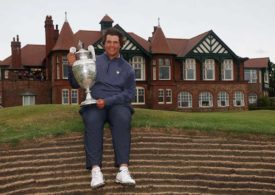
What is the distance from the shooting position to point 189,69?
3969 cm

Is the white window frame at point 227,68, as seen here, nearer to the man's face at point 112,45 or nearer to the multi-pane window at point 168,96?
the multi-pane window at point 168,96

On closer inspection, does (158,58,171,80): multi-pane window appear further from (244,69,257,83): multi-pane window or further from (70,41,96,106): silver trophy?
(70,41,96,106): silver trophy

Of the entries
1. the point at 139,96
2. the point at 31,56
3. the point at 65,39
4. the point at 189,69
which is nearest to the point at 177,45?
the point at 189,69

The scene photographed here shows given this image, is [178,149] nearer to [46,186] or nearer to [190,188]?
[190,188]

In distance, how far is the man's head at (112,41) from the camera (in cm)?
714

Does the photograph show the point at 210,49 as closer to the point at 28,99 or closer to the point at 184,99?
the point at 184,99

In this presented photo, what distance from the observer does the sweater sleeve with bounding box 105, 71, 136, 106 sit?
6887 millimetres

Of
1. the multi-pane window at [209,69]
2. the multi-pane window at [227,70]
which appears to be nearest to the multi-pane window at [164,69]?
the multi-pane window at [209,69]

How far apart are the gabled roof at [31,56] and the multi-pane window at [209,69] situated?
15925 millimetres

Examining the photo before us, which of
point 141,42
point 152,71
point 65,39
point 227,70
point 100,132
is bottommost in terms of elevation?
point 100,132

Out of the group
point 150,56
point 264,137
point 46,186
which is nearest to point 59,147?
point 46,186

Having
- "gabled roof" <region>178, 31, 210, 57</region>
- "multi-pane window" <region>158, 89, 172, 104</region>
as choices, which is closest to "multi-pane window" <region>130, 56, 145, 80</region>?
"multi-pane window" <region>158, 89, 172, 104</region>

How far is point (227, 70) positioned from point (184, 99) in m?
5.86

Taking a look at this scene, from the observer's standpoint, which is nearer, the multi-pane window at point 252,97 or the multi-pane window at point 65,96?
the multi-pane window at point 65,96
